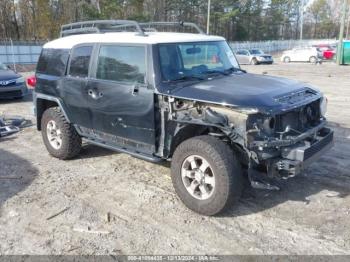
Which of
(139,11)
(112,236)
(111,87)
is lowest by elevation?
(112,236)

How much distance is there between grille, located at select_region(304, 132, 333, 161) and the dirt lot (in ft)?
2.28

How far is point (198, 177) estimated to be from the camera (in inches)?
177

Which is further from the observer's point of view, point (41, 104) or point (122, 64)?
point (41, 104)

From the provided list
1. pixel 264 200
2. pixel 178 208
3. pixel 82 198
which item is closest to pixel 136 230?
pixel 178 208

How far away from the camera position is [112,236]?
4.09m

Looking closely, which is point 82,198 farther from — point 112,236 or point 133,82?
point 133,82

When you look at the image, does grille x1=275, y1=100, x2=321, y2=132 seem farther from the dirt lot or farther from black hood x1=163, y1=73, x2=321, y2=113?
the dirt lot

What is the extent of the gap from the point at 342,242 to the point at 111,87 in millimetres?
3402

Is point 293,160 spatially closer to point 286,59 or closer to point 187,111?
point 187,111

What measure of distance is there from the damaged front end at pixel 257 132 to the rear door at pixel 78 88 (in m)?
1.56

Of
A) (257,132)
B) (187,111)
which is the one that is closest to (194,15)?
(187,111)

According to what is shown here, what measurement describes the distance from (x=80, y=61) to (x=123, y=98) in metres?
1.23

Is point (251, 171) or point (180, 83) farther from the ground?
point (180, 83)

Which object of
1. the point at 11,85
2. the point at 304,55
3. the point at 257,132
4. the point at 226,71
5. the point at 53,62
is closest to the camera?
the point at 257,132
